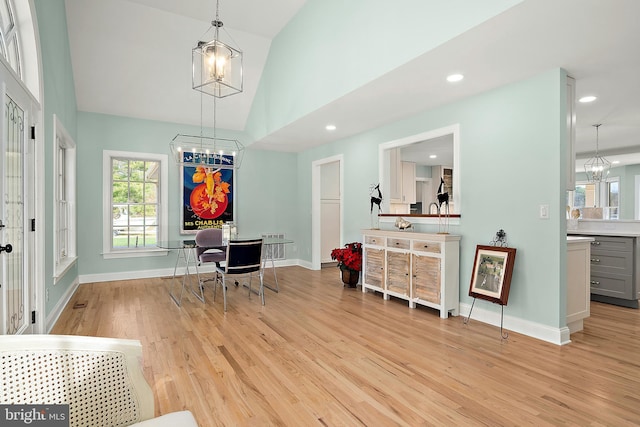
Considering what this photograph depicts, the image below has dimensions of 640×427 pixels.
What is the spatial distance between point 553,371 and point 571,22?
2.34m

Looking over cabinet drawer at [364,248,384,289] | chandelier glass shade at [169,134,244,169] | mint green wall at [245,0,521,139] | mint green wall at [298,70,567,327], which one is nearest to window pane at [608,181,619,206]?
mint green wall at [298,70,567,327]

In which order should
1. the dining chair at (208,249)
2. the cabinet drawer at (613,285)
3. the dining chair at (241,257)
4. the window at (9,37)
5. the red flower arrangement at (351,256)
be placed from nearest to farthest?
the window at (9,37)
the dining chair at (241,257)
the cabinet drawer at (613,285)
the dining chair at (208,249)
the red flower arrangement at (351,256)

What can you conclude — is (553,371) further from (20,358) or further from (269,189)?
(269,189)

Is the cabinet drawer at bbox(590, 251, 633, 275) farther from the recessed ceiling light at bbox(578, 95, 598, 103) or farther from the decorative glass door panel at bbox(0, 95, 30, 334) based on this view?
the decorative glass door panel at bbox(0, 95, 30, 334)

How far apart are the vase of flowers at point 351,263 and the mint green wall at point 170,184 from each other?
7.09ft

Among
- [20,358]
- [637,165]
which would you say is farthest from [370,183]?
[637,165]

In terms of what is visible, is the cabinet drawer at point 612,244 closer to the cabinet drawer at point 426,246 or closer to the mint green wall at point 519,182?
the mint green wall at point 519,182

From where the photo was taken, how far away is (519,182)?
331 cm

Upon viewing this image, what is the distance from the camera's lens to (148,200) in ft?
19.4

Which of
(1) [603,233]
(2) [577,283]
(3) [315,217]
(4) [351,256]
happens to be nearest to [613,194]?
(1) [603,233]

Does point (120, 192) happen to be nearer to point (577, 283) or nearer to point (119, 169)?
point (119, 169)

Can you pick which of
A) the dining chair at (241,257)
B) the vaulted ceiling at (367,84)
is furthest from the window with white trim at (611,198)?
the dining chair at (241,257)

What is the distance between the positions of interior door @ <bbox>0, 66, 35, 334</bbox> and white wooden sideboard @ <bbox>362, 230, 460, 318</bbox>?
3.48 meters

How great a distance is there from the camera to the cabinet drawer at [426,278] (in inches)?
148
